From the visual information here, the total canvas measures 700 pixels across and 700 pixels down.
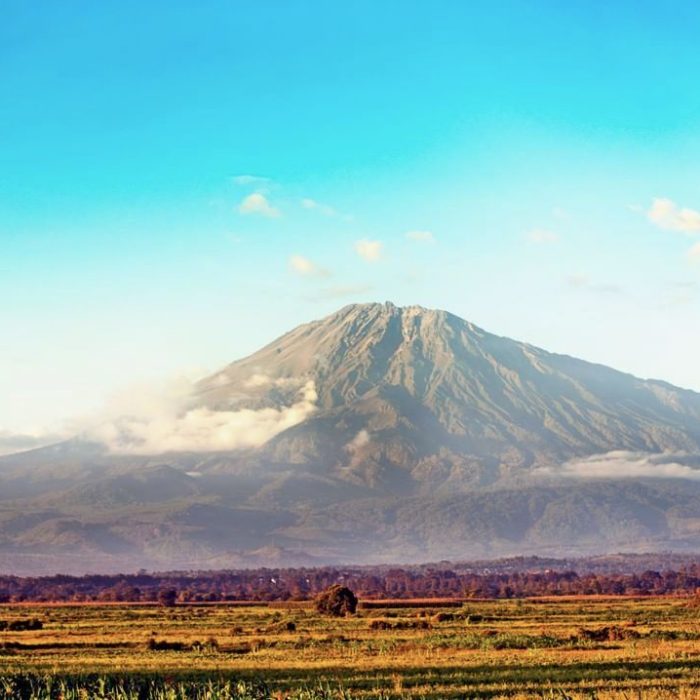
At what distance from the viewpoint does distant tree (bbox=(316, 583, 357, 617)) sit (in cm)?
6856

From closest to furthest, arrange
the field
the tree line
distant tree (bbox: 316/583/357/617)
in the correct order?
the field → distant tree (bbox: 316/583/357/617) → the tree line

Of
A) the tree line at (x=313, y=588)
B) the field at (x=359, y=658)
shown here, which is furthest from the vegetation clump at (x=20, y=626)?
the tree line at (x=313, y=588)

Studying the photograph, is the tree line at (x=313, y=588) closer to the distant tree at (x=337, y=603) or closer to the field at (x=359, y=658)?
the distant tree at (x=337, y=603)

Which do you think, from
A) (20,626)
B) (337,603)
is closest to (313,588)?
(337,603)

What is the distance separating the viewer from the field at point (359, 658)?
27.9 m

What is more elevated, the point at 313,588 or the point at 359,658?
the point at 359,658

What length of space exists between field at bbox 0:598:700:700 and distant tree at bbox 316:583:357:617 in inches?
197

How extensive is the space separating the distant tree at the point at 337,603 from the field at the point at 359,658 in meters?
Result: 5.00

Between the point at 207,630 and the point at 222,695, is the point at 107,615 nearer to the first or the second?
the point at 207,630

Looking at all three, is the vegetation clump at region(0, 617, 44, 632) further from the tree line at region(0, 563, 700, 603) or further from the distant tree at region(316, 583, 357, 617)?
the tree line at region(0, 563, 700, 603)

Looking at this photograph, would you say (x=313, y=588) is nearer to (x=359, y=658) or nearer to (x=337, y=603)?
(x=337, y=603)

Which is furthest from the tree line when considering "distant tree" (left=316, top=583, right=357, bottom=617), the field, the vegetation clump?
the field

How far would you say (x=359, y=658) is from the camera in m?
Answer: 37.5

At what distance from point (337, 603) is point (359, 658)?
3168cm
